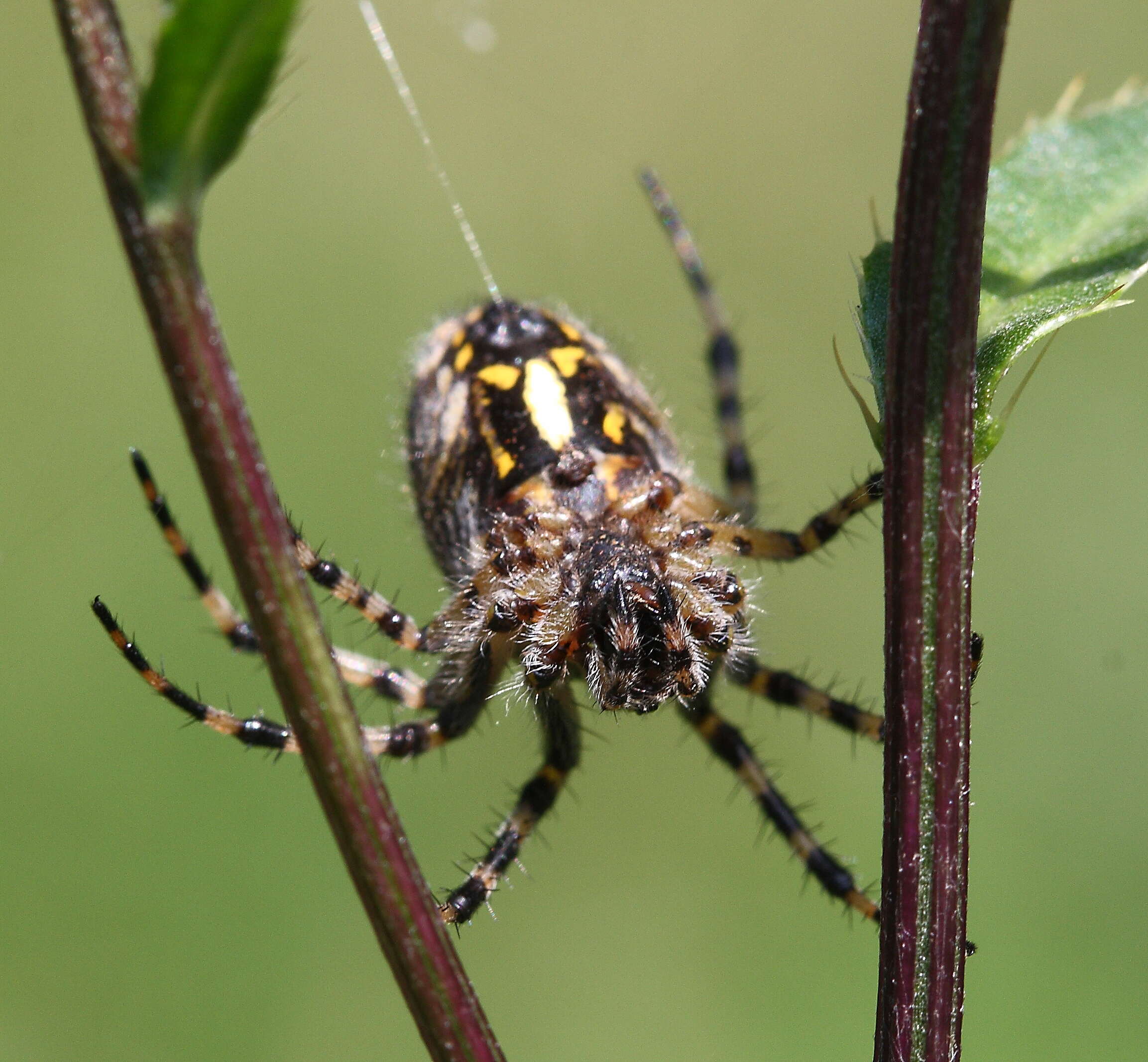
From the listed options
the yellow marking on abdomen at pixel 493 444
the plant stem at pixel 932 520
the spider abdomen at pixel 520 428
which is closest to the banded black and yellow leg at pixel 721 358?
the spider abdomen at pixel 520 428

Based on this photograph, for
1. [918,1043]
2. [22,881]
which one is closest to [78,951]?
[22,881]

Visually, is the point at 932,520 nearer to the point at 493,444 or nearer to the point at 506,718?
the point at 493,444

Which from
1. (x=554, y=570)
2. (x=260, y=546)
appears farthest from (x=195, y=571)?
(x=260, y=546)

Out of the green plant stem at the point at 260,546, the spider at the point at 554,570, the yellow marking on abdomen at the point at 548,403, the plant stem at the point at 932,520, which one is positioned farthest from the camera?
the yellow marking on abdomen at the point at 548,403

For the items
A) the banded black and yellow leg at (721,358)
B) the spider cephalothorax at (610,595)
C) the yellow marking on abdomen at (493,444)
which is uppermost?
the banded black and yellow leg at (721,358)

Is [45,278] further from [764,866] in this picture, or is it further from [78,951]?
[764,866]

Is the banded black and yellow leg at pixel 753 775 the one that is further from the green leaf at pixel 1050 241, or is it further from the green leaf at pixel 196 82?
the green leaf at pixel 196 82
